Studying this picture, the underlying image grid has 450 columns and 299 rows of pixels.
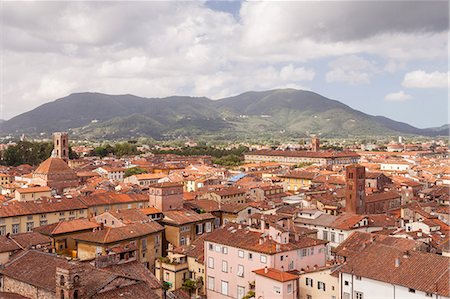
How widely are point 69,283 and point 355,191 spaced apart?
39996 mm

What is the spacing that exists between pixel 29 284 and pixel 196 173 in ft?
242

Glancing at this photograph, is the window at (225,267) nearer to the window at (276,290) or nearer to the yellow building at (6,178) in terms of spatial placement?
the window at (276,290)

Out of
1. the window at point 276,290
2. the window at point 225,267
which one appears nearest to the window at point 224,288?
the window at point 225,267

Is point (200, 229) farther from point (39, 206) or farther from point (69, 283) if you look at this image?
point (69, 283)

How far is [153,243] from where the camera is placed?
44.7 m

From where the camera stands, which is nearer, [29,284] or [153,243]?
[29,284]

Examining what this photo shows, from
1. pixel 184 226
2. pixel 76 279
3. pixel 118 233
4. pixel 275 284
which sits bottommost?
pixel 275 284

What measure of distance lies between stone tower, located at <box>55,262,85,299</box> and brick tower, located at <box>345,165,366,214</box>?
39131 mm

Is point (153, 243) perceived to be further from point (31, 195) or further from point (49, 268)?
point (31, 195)

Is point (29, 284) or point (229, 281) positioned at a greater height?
point (29, 284)

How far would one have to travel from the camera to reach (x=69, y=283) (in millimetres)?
23703

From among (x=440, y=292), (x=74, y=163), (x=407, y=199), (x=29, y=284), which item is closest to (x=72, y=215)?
(x=29, y=284)

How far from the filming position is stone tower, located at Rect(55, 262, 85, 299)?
23703 millimetres

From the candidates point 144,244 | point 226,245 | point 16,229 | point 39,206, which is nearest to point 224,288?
point 226,245
